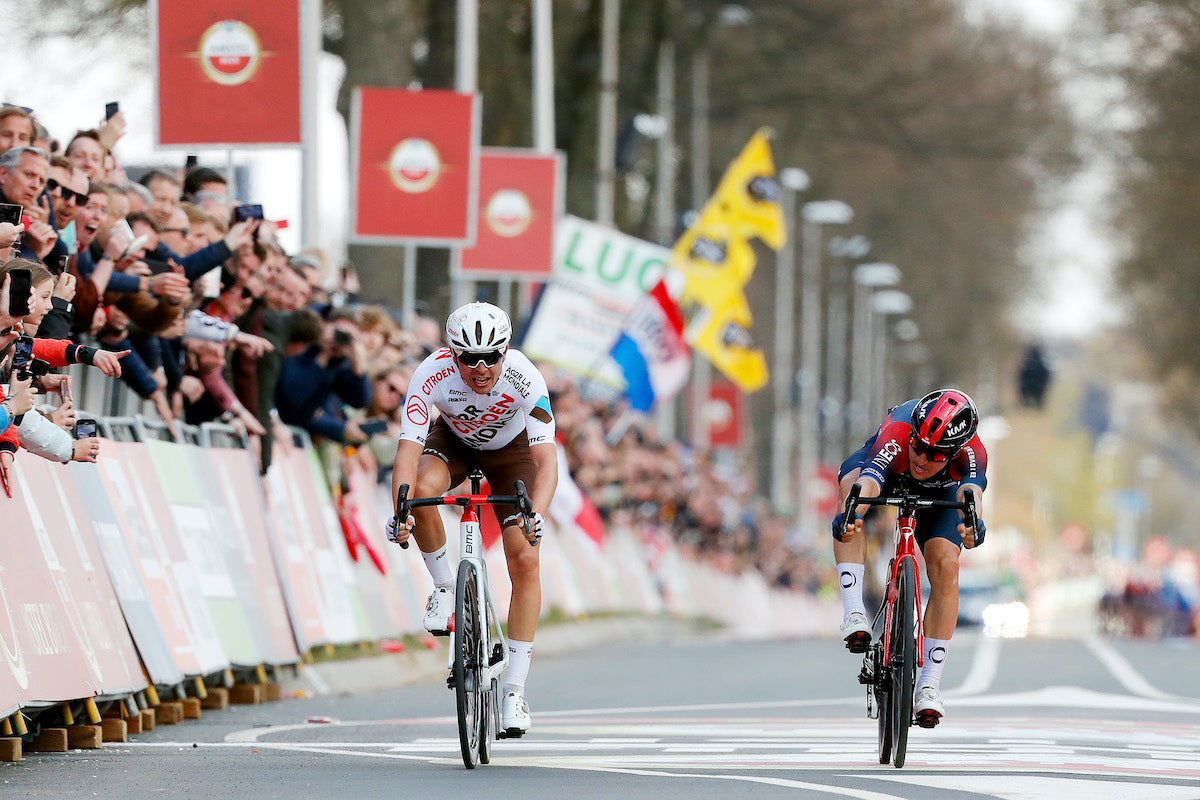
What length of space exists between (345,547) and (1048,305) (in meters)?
60.9

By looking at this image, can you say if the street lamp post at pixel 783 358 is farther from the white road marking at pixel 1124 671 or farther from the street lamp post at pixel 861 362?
the white road marking at pixel 1124 671

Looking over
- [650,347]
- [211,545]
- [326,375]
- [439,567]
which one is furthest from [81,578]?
[650,347]

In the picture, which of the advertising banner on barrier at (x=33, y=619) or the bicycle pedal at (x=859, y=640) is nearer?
the advertising banner on barrier at (x=33, y=619)

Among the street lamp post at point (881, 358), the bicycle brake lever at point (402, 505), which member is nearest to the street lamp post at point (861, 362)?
the street lamp post at point (881, 358)

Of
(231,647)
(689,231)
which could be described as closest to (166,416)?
(231,647)

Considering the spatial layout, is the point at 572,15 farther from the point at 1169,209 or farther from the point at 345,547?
the point at 345,547

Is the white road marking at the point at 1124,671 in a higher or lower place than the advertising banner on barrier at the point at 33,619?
lower

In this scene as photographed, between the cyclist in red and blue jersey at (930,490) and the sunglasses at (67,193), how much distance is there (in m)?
3.93

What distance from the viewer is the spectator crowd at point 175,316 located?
35.8ft

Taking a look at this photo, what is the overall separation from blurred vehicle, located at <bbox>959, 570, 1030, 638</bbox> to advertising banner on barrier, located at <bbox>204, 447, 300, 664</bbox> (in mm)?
41367

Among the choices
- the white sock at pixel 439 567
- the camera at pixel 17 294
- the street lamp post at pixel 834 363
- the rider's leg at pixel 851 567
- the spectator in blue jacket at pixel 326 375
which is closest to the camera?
the camera at pixel 17 294

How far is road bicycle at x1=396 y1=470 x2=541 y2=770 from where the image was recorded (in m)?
10.5

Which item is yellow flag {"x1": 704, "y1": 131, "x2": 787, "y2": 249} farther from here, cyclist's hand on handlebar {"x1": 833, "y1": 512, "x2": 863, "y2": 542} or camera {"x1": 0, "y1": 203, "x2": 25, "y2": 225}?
camera {"x1": 0, "y1": 203, "x2": 25, "y2": 225}

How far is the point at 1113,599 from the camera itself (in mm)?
65312
